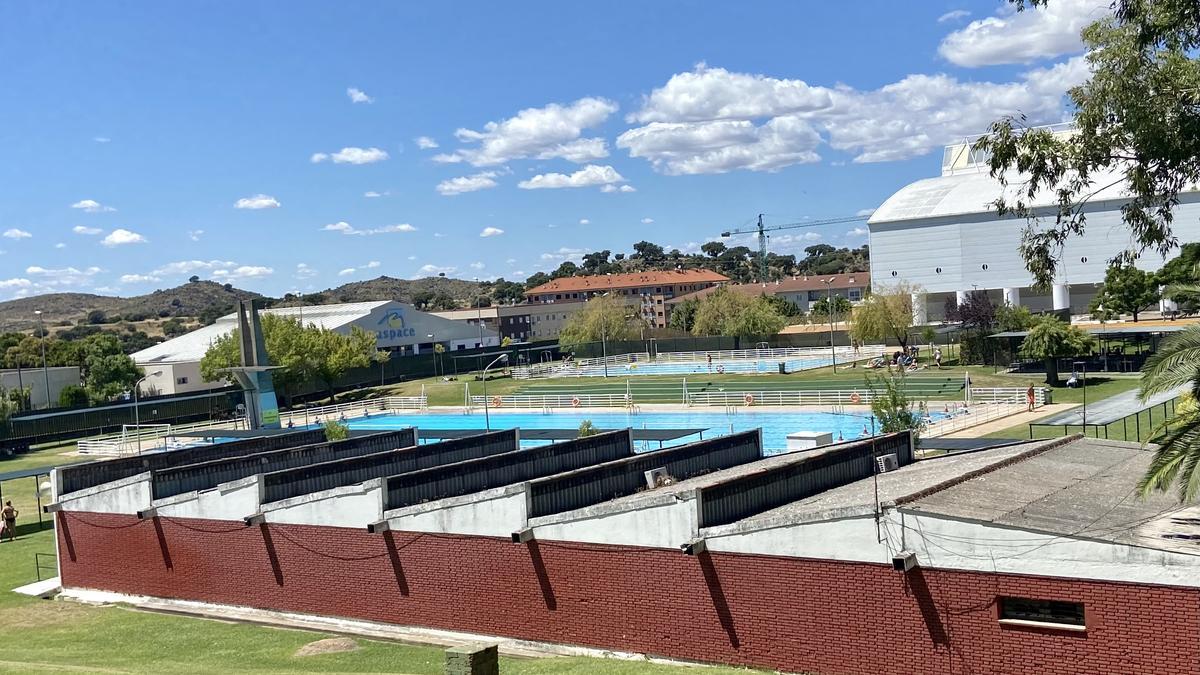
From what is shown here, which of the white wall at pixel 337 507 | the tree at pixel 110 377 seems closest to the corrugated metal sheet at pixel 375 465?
the white wall at pixel 337 507

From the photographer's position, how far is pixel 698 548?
17734 mm

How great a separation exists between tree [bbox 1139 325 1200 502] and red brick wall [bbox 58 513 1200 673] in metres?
2.11

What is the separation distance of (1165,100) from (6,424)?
67.2m

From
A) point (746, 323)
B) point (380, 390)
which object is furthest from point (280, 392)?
point (746, 323)

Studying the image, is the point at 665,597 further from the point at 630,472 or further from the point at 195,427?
the point at 195,427

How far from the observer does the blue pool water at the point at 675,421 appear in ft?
165

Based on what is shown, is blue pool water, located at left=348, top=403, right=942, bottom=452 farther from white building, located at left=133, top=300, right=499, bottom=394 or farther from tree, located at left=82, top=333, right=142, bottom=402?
tree, located at left=82, top=333, right=142, bottom=402

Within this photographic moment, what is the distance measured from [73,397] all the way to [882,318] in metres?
59.7

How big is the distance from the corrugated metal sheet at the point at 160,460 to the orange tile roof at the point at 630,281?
452 ft

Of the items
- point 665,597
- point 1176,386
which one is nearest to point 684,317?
point 665,597

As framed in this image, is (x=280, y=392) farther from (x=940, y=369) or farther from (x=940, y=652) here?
(x=940, y=652)

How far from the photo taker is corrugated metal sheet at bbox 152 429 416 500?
26.9 metres

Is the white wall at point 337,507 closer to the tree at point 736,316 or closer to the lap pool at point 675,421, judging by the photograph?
the lap pool at point 675,421

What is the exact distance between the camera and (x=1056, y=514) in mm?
17922
